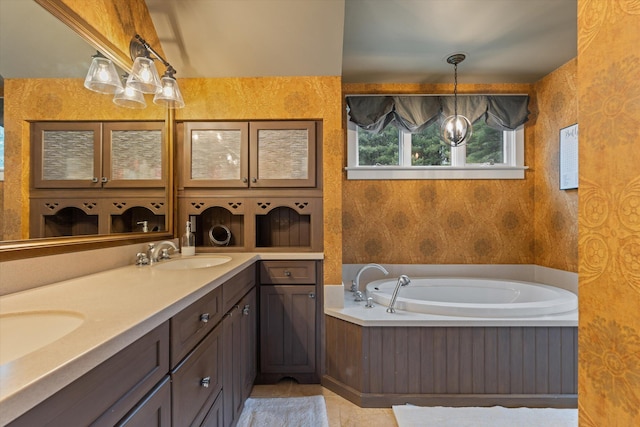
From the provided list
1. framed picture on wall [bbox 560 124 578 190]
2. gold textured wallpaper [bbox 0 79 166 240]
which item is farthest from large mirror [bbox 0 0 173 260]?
framed picture on wall [bbox 560 124 578 190]

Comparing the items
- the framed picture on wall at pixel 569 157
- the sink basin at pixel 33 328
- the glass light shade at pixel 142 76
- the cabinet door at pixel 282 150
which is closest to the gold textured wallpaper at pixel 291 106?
the cabinet door at pixel 282 150

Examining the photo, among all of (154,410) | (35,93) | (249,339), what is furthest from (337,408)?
(35,93)

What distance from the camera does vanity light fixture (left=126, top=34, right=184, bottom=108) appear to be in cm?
161

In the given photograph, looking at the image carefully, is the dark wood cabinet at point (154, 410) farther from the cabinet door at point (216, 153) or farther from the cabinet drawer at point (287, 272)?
the cabinet door at point (216, 153)

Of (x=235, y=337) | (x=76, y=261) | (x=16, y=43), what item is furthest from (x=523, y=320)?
(x=16, y=43)

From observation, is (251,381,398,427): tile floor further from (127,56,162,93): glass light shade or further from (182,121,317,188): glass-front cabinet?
(127,56,162,93): glass light shade

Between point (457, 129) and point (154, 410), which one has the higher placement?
point (457, 129)

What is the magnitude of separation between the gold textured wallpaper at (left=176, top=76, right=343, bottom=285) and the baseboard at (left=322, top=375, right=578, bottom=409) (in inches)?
29.6

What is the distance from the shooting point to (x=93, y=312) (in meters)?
0.77

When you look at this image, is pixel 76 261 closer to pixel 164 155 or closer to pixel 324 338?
pixel 164 155

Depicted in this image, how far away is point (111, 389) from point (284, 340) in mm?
1555

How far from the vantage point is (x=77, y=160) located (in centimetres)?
135

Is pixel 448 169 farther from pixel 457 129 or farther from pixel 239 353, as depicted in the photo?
pixel 239 353

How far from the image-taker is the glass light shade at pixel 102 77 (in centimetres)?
141
